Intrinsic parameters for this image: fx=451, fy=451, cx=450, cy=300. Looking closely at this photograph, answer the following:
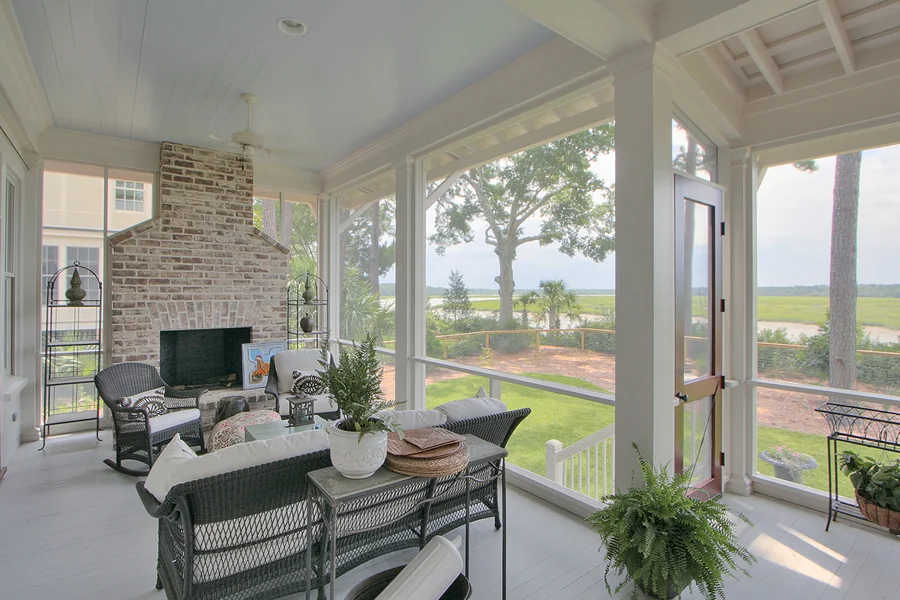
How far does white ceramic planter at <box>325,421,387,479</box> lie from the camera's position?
170 centimetres

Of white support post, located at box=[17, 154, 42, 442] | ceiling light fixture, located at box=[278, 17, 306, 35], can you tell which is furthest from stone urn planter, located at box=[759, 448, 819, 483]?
white support post, located at box=[17, 154, 42, 442]

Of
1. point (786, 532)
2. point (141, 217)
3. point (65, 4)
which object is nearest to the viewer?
point (65, 4)

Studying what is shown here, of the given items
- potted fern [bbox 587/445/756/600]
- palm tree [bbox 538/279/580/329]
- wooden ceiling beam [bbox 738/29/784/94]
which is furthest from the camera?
palm tree [bbox 538/279/580/329]

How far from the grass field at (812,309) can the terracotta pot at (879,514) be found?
139 inches

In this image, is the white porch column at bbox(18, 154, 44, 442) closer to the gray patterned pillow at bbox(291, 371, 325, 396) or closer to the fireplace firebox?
the fireplace firebox

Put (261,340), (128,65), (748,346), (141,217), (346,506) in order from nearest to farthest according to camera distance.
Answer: (346,506) → (128,65) → (748,346) → (141,217) → (261,340)

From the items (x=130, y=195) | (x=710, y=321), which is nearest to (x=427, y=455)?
(x=710, y=321)

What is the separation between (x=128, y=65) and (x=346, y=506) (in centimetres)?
341

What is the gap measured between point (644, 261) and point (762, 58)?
1685mm

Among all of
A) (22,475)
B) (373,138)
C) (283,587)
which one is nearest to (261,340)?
(22,475)

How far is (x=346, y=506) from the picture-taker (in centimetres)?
195

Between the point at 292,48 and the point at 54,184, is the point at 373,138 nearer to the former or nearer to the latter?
the point at 292,48

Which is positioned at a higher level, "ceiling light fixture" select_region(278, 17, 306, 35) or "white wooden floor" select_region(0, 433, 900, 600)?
"ceiling light fixture" select_region(278, 17, 306, 35)

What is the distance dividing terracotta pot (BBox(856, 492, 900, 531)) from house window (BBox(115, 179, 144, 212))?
6900 mm
